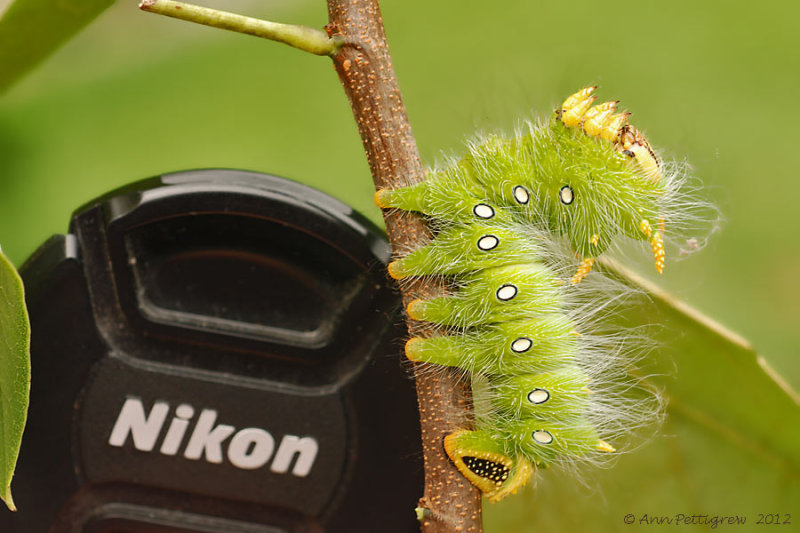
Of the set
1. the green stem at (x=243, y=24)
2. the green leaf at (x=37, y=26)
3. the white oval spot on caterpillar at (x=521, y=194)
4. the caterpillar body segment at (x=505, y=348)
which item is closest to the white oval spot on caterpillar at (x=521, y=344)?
the caterpillar body segment at (x=505, y=348)

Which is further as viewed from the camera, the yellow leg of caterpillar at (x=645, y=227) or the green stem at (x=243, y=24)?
the yellow leg of caterpillar at (x=645, y=227)

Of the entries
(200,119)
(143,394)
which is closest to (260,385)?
(143,394)

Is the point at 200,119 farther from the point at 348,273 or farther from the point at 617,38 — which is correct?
the point at 617,38

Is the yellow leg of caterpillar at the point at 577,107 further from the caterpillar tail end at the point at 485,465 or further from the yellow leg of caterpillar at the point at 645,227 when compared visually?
the caterpillar tail end at the point at 485,465

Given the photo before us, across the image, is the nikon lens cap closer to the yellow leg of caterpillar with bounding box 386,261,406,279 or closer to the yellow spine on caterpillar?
the yellow leg of caterpillar with bounding box 386,261,406,279

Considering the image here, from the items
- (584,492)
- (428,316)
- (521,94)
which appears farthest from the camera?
(521,94)

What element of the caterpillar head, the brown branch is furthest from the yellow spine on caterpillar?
the brown branch

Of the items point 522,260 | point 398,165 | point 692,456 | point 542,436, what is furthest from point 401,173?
point 692,456
